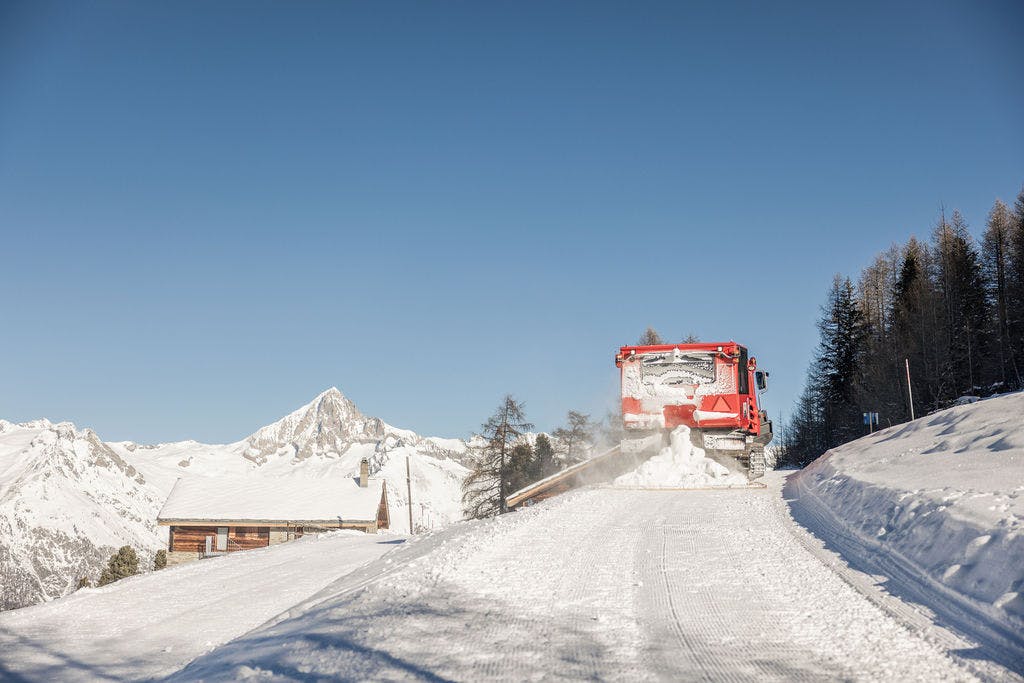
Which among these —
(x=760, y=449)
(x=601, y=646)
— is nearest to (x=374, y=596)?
(x=601, y=646)

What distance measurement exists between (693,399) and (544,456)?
21995mm

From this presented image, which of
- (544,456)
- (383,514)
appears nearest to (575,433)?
(544,456)

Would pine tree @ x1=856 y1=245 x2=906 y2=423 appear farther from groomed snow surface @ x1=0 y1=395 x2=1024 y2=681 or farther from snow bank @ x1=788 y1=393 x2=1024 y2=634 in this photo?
groomed snow surface @ x1=0 y1=395 x2=1024 y2=681

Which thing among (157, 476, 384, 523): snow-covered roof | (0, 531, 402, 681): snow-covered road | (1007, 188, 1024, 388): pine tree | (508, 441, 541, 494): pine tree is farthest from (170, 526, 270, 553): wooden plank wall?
(1007, 188, 1024, 388): pine tree

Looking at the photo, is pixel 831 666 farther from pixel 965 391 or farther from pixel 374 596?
pixel 965 391

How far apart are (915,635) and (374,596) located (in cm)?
404

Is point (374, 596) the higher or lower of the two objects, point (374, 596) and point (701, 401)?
the lower

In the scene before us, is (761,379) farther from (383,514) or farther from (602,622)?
(383,514)

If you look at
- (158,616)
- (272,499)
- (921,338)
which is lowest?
(272,499)

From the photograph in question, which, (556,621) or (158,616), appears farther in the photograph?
(158,616)

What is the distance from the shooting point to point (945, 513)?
6.51m

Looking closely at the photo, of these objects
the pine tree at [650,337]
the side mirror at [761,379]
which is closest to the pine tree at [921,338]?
the pine tree at [650,337]

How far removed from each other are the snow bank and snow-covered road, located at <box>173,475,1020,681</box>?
516 millimetres

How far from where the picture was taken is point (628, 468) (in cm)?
1705
